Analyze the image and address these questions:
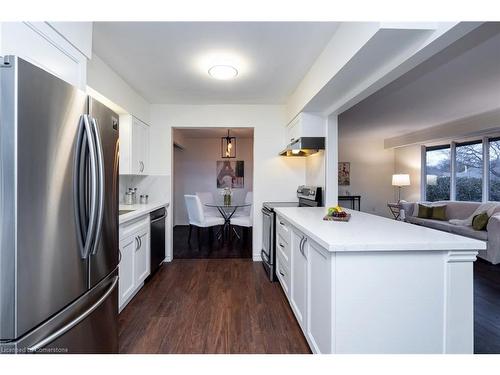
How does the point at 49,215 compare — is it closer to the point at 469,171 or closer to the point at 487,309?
the point at 487,309

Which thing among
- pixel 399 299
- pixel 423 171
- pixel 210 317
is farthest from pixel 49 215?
pixel 423 171

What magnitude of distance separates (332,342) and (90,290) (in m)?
1.23

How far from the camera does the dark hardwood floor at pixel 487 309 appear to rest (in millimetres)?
1715

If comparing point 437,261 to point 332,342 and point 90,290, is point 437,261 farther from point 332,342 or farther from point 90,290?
point 90,290

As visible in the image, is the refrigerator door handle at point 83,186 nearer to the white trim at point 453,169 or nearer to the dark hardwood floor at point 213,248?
the dark hardwood floor at point 213,248

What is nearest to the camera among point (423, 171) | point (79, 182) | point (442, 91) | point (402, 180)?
point (79, 182)

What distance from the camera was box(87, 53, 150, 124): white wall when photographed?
7.02 ft

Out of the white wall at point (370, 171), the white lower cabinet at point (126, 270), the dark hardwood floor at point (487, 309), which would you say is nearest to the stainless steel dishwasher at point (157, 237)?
the white lower cabinet at point (126, 270)

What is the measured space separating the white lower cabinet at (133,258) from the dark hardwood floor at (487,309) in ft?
8.76

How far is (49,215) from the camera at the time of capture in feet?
3.14

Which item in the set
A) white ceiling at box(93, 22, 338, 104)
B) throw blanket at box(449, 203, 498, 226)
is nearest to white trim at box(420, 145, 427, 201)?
throw blanket at box(449, 203, 498, 226)

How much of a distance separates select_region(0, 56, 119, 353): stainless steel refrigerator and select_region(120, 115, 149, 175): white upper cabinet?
1750 millimetres

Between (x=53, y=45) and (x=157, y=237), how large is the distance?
2166 mm

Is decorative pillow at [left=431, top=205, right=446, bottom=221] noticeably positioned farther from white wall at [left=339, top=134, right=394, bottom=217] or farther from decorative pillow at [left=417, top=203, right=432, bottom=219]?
white wall at [left=339, top=134, right=394, bottom=217]
